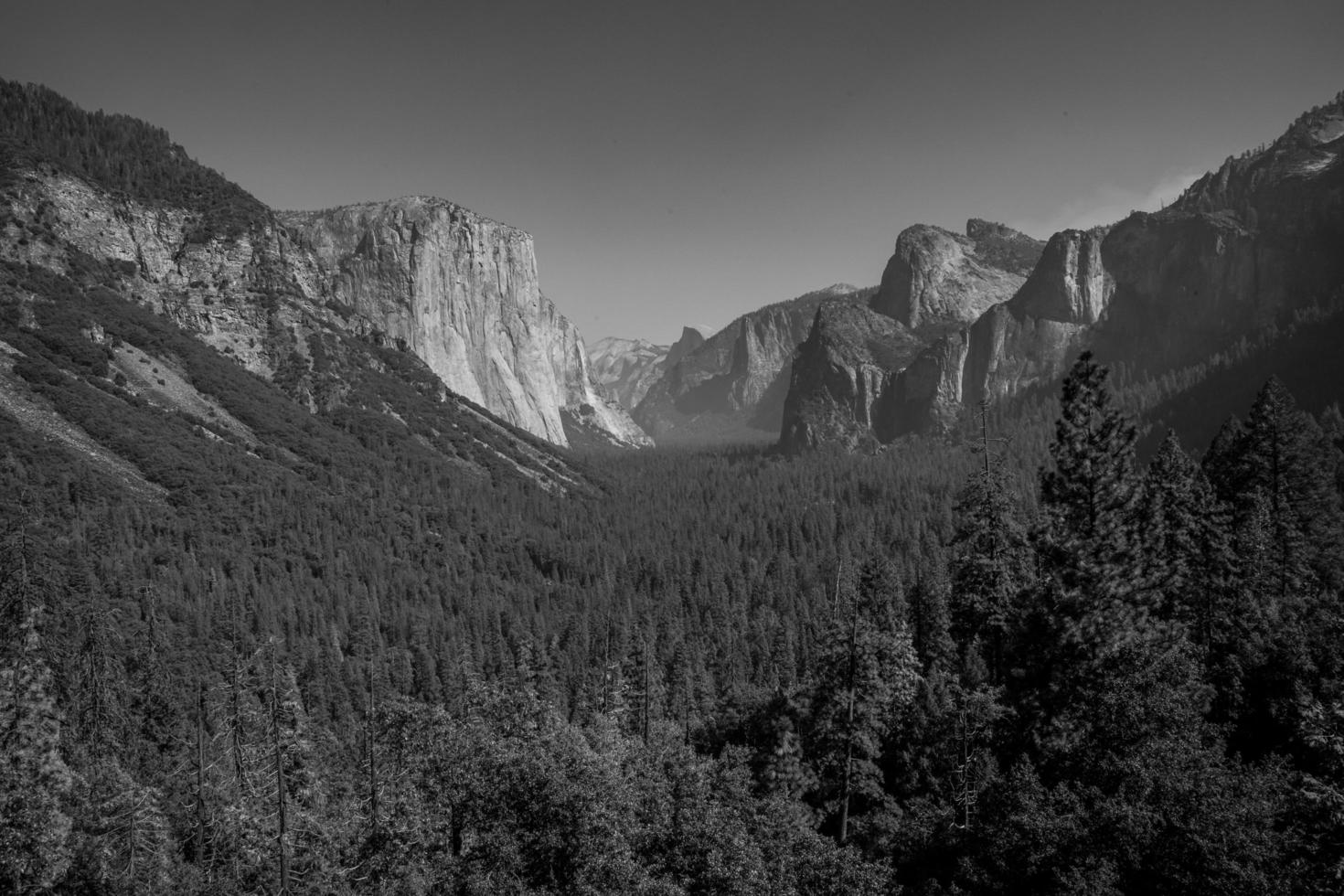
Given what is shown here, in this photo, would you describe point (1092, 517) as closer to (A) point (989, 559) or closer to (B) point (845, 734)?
(A) point (989, 559)

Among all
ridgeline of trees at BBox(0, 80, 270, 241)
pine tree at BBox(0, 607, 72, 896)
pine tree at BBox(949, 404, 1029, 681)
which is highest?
ridgeline of trees at BBox(0, 80, 270, 241)

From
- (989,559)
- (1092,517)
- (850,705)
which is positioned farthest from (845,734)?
(1092,517)

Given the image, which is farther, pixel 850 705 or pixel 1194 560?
pixel 1194 560

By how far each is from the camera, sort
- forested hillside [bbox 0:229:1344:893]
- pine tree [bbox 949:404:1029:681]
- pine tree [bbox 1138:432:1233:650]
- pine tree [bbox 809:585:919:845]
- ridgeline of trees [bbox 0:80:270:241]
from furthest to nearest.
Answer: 1. ridgeline of trees [bbox 0:80:270:241]
2. pine tree [bbox 949:404:1029:681]
3. pine tree [bbox 809:585:919:845]
4. pine tree [bbox 1138:432:1233:650]
5. forested hillside [bbox 0:229:1344:893]

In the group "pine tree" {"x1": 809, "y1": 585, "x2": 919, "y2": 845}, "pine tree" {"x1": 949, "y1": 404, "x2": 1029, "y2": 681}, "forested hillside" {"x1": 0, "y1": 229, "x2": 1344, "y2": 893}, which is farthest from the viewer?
"pine tree" {"x1": 949, "y1": 404, "x2": 1029, "y2": 681}

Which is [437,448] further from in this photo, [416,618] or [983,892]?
[983,892]

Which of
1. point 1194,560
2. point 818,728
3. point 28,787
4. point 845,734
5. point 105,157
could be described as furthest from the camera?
point 105,157

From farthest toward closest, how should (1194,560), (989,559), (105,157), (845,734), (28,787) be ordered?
(105,157), (1194,560), (989,559), (845,734), (28,787)

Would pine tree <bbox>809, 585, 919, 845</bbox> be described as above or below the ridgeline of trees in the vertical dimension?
below

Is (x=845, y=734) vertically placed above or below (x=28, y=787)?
above

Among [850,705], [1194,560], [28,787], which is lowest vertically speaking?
[28,787]

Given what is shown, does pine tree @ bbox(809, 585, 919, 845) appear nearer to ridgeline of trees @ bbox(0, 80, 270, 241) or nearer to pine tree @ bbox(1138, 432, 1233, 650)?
pine tree @ bbox(1138, 432, 1233, 650)

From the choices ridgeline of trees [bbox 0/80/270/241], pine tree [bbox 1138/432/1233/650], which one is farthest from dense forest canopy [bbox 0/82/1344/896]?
ridgeline of trees [bbox 0/80/270/241]

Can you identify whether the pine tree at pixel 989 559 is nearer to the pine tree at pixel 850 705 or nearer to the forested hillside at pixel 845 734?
the forested hillside at pixel 845 734
